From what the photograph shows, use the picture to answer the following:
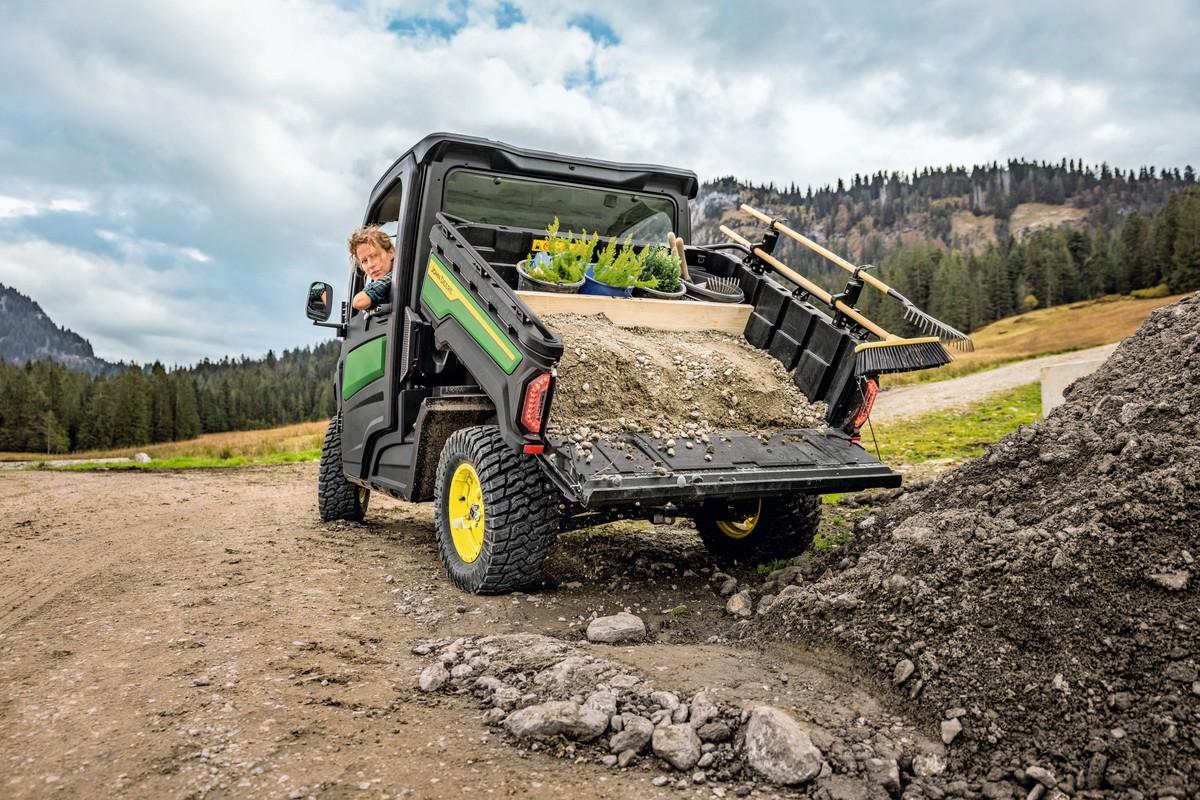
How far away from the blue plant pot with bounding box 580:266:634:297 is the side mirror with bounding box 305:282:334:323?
270 centimetres

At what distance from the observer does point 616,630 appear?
3598 millimetres

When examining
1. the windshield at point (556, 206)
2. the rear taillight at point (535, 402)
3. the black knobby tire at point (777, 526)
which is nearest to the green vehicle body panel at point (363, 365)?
the windshield at point (556, 206)

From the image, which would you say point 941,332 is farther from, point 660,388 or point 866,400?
point 660,388

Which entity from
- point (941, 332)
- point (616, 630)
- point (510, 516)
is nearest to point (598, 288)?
point (510, 516)

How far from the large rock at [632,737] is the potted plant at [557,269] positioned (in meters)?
3.07

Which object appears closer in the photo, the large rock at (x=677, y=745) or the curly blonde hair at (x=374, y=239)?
the large rock at (x=677, y=745)

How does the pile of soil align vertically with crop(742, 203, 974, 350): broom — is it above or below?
below

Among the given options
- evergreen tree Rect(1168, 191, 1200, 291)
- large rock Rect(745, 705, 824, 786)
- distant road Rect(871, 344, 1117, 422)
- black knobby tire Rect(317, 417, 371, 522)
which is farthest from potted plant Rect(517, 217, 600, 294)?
evergreen tree Rect(1168, 191, 1200, 291)

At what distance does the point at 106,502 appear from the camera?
8.69m

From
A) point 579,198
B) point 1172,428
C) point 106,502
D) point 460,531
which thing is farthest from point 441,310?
point 106,502

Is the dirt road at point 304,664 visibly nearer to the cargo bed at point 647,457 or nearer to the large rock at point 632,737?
the large rock at point 632,737

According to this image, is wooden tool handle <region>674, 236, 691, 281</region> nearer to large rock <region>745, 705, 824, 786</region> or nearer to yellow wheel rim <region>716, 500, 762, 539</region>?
yellow wheel rim <region>716, 500, 762, 539</region>

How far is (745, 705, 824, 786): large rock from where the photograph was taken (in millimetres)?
2230

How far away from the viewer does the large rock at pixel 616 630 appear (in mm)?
3574
